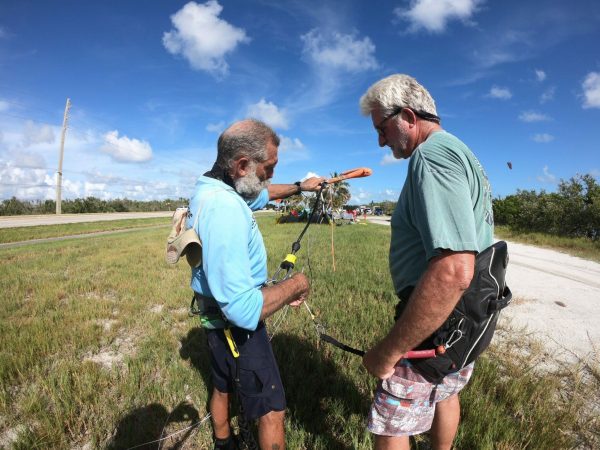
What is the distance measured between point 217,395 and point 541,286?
8.10 m

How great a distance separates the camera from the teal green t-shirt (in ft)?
4.29

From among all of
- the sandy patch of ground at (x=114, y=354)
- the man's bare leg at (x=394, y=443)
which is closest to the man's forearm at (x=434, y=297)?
the man's bare leg at (x=394, y=443)

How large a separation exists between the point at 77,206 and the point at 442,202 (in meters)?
76.3

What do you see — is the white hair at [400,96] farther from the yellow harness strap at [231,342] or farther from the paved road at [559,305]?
the paved road at [559,305]

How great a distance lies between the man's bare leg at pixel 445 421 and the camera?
83.8 inches

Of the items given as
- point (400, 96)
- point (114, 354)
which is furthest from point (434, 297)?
point (114, 354)

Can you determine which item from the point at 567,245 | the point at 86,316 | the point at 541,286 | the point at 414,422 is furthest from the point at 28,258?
the point at 567,245

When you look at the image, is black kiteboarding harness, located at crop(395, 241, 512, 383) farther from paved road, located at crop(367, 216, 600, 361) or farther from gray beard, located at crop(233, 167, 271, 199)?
paved road, located at crop(367, 216, 600, 361)

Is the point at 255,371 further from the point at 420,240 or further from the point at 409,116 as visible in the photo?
the point at 409,116

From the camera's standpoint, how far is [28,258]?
1102 cm

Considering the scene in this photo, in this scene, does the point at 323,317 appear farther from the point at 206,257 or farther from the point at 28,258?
the point at 28,258

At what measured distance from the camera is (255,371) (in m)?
2.11

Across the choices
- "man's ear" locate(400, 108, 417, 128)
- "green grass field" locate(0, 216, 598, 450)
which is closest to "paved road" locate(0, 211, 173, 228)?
"green grass field" locate(0, 216, 598, 450)

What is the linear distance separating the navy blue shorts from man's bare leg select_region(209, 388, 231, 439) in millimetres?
368
